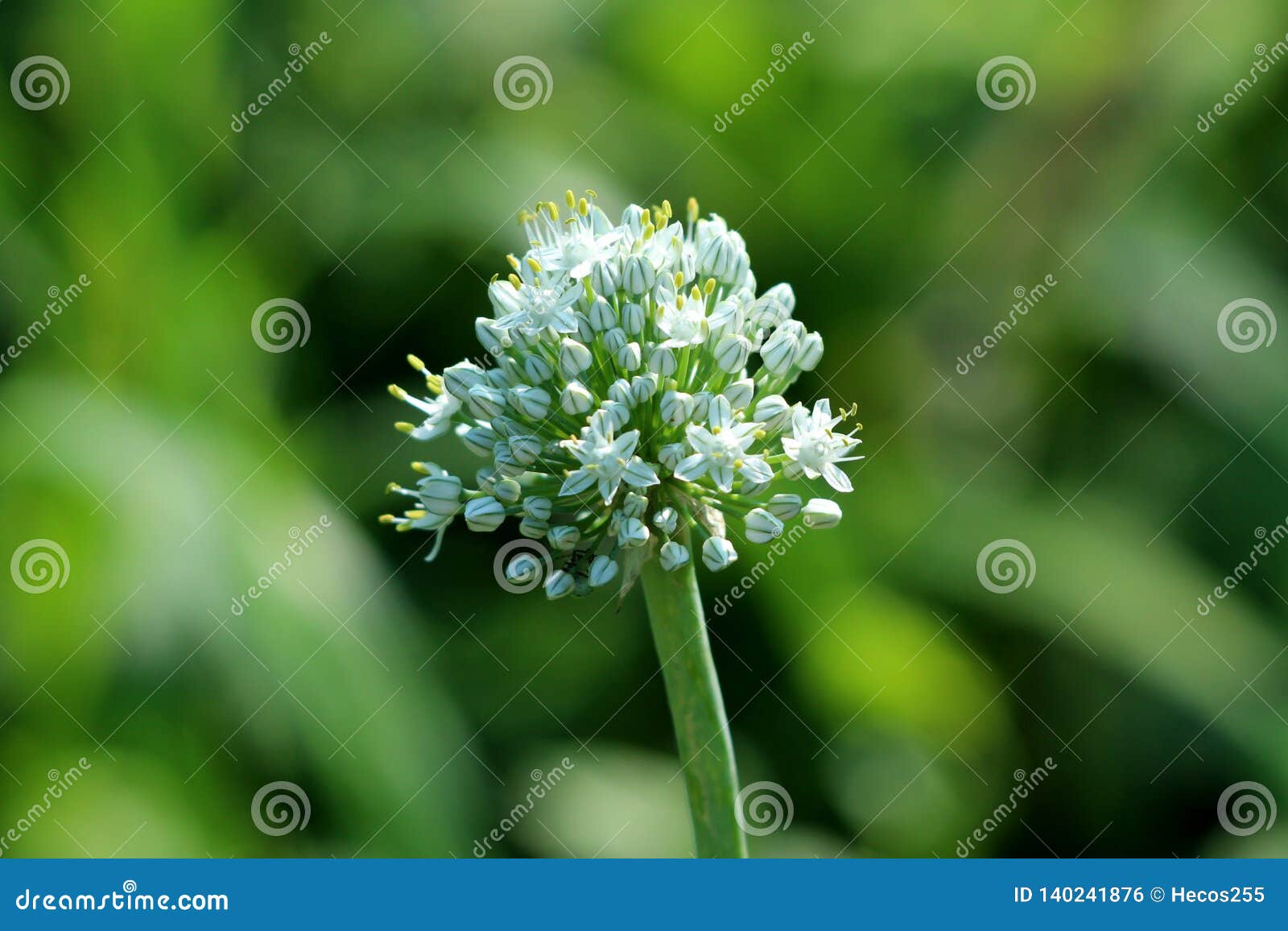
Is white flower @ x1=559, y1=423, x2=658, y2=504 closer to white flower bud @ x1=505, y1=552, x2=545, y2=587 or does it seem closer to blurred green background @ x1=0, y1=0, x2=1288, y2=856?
white flower bud @ x1=505, y1=552, x2=545, y2=587

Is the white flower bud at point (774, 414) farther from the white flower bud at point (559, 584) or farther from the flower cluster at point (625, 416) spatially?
the white flower bud at point (559, 584)

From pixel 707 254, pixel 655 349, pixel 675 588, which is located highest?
pixel 707 254

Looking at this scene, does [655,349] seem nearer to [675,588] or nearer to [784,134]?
[675,588]

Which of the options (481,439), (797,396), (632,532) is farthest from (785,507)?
(797,396)

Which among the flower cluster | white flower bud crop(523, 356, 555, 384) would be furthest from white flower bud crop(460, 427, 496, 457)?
white flower bud crop(523, 356, 555, 384)

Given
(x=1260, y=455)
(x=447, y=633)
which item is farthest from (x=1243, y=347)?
(x=447, y=633)

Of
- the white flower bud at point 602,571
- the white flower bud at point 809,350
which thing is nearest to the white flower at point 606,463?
the white flower bud at point 602,571
